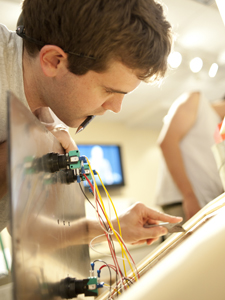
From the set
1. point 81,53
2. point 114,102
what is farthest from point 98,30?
point 114,102

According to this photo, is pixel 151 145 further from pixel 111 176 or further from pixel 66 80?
pixel 66 80

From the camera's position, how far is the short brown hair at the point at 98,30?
0.64m

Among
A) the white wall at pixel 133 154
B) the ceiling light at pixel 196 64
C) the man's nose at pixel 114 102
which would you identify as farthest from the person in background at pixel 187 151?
the white wall at pixel 133 154

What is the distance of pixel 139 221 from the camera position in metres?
0.80

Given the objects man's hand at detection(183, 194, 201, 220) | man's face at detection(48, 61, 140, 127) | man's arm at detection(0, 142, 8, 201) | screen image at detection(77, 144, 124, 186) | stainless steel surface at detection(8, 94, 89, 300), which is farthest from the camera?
screen image at detection(77, 144, 124, 186)

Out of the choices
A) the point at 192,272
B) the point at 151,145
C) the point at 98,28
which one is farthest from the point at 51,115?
the point at 151,145

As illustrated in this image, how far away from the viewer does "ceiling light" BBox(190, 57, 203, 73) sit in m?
2.78

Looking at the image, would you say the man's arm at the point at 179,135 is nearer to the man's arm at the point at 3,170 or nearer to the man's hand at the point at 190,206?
the man's hand at the point at 190,206

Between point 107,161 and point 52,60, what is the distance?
332cm

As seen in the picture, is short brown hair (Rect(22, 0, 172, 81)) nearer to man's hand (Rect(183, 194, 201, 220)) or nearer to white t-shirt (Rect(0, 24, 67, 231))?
white t-shirt (Rect(0, 24, 67, 231))

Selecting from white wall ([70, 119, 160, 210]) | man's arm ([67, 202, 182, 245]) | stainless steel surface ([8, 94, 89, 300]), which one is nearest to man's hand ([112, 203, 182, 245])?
man's arm ([67, 202, 182, 245])

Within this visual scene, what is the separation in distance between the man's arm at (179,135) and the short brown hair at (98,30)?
Answer: 64 cm

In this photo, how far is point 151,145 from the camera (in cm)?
461

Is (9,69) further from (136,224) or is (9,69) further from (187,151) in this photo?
(187,151)
